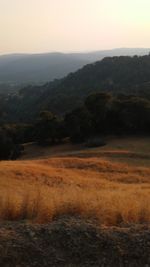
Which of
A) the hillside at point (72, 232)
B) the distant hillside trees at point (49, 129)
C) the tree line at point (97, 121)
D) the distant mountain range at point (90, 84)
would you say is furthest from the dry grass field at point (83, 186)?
the distant mountain range at point (90, 84)

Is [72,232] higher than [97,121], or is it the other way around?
[72,232]

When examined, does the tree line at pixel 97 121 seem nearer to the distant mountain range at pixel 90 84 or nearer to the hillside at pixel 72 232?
the hillside at pixel 72 232

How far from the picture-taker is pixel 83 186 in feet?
73.0

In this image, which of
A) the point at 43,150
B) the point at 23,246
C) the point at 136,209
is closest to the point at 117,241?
the point at 23,246

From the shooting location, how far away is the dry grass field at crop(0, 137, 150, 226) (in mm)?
7824

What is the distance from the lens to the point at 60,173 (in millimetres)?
28344

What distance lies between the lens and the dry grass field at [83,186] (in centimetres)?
782

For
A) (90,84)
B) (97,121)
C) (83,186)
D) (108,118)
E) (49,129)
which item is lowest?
(90,84)

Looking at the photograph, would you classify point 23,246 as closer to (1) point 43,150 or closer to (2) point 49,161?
(2) point 49,161

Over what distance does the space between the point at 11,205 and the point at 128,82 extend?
5020 inches

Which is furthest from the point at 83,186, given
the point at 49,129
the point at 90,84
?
the point at 90,84

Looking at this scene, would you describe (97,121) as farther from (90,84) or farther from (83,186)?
(90,84)

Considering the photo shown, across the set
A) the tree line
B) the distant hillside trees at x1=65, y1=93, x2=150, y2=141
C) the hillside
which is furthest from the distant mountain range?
the hillside

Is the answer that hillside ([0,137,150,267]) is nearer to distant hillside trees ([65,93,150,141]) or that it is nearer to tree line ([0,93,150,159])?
distant hillside trees ([65,93,150,141])
